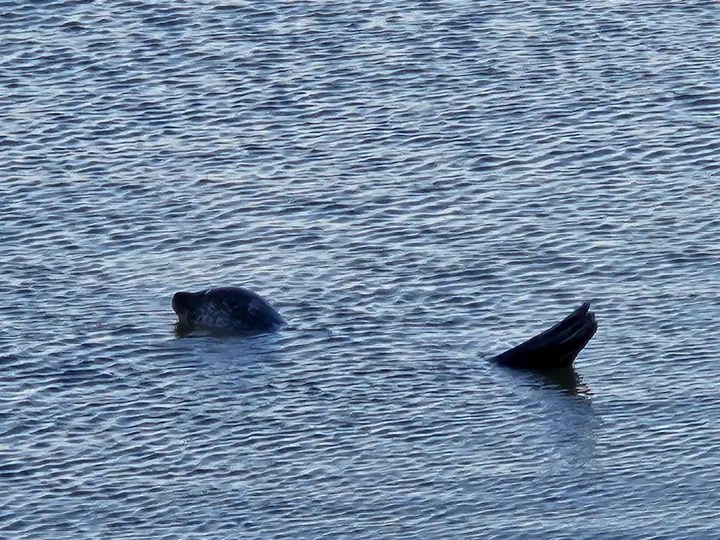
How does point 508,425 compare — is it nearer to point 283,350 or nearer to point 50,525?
point 283,350

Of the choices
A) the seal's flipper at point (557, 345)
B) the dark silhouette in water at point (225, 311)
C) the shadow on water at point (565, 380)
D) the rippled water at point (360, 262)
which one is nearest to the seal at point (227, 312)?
the dark silhouette in water at point (225, 311)

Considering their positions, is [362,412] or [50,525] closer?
[50,525]

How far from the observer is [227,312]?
23797 millimetres

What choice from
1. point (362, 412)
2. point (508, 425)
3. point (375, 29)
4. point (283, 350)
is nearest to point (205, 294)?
point (283, 350)

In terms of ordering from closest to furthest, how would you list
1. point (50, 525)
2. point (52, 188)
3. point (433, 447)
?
1. point (50, 525)
2. point (433, 447)
3. point (52, 188)

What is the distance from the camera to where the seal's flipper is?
71.9 ft

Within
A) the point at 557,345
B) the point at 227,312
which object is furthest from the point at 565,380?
the point at 227,312

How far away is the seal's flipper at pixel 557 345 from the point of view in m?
21.9

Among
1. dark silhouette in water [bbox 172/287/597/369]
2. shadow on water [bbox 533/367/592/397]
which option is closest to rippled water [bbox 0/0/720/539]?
shadow on water [bbox 533/367/592/397]

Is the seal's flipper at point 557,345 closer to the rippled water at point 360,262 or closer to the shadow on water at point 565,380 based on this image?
the shadow on water at point 565,380

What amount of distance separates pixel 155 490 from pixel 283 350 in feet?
14.0

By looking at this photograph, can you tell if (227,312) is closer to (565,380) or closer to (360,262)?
(360,262)

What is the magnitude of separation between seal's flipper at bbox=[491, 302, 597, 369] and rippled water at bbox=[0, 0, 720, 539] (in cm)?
29

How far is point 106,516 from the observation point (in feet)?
61.0
